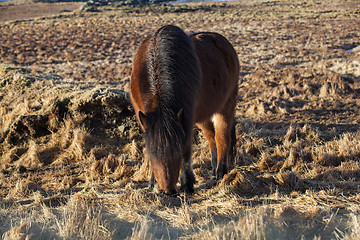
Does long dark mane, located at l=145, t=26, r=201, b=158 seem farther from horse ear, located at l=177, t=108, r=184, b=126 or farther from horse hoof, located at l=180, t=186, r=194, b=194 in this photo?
horse hoof, located at l=180, t=186, r=194, b=194

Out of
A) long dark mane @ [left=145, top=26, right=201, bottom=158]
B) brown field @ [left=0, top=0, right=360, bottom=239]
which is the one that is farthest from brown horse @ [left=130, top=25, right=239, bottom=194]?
brown field @ [left=0, top=0, right=360, bottom=239]

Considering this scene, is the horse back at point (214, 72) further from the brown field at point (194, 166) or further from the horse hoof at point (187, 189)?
the brown field at point (194, 166)

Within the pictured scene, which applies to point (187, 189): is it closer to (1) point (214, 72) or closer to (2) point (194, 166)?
(2) point (194, 166)

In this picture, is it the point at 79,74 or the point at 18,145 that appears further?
the point at 79,74

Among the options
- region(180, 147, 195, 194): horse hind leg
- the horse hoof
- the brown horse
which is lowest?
the horse hoof

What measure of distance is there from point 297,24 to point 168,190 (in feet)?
113

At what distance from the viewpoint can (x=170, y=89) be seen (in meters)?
3.07

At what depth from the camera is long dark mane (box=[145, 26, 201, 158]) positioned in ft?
9.03

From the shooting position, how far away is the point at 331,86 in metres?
9.14

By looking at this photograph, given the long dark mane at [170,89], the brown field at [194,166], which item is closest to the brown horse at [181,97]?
the long dark mane at [170,89]

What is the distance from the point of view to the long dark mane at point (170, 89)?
275 cm

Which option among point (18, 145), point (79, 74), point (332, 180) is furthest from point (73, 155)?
point (79, 74)

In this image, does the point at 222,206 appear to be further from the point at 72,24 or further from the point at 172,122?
the point at 72,24

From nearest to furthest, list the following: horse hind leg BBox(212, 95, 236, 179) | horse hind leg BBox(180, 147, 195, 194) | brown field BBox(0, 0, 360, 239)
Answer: brown field BBox(0, 0, 360, 239) → horse hind leg BBox(180, 147, 195, 194) → horse hind leg BBox(212, 95, 236, 179)
